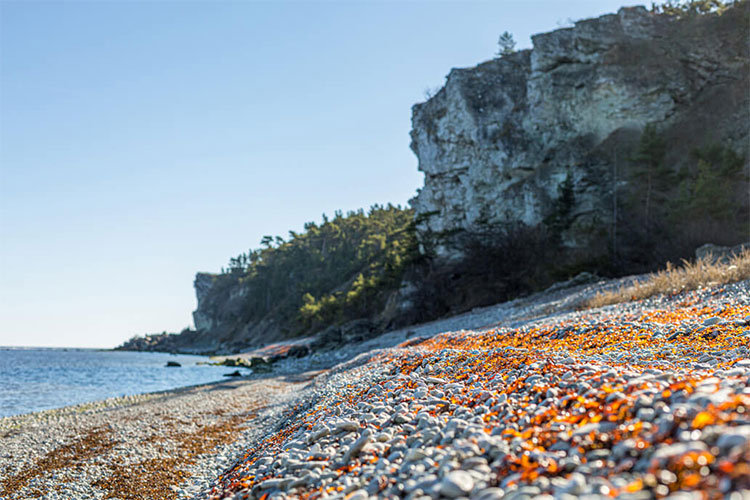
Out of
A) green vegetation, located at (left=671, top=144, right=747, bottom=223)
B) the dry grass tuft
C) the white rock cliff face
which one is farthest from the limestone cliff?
the dry grass tuft

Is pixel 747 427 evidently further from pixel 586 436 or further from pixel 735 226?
pixel 735 226

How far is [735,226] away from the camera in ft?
81.3

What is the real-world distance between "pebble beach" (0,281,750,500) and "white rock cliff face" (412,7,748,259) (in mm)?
27433

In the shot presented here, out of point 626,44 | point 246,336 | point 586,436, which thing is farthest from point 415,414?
point 246,336

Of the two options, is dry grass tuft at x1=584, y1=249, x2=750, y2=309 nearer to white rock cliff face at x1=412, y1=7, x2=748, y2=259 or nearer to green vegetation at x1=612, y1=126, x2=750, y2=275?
green vegetation at x1=612, y1=126, x2=750, y2=275

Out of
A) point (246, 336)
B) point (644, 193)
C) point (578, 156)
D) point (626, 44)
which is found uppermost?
point (626, 44)

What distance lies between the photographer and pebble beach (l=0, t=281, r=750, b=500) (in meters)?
2.73

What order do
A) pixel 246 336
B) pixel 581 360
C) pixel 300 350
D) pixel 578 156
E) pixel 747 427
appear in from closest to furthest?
pixel 747 427
pixel 581 360
pixel 578 156
pixel 300 350
pixel 246 336

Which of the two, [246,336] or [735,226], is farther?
[246,336]

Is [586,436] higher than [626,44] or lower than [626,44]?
lower

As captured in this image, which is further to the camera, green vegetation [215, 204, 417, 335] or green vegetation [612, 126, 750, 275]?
green vegetation [215, 204, 417, 335]

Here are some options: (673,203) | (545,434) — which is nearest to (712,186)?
(673,203)

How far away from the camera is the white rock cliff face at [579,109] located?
3472 centimetres

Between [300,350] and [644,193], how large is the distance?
30020 millimetres
